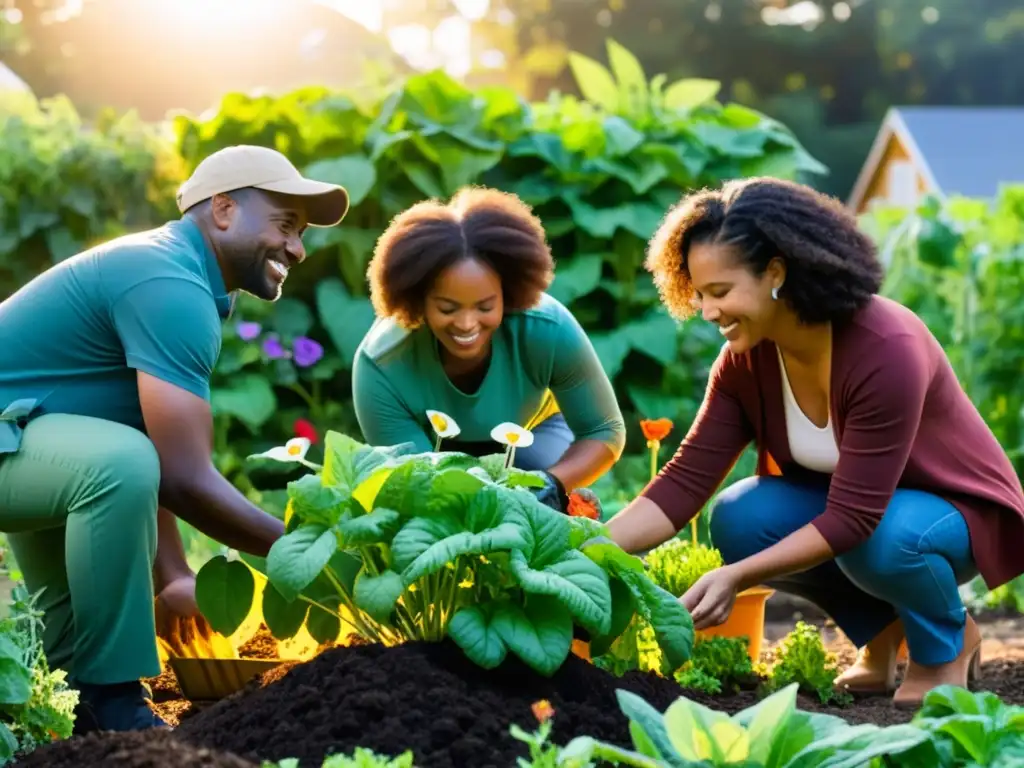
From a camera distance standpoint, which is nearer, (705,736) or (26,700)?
(705,736)

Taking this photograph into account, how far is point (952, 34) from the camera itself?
2619 cm

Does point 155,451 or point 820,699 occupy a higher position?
point 155,451

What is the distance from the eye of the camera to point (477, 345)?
3.47 m

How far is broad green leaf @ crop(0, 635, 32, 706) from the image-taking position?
231 cm

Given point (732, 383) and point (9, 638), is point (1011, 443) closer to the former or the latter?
point (732, 383)

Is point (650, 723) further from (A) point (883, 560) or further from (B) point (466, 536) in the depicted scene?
(A) point (883, 560)

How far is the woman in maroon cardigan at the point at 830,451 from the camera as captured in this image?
3027 millimetres

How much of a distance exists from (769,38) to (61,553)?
2351cm

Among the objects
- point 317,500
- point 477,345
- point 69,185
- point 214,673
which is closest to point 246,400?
point 69,185

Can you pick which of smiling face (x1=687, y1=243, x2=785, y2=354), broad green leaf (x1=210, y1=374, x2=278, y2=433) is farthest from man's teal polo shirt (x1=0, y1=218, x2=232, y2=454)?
broad green leaf (x1=210, y1=374, x2=278, y2=433)

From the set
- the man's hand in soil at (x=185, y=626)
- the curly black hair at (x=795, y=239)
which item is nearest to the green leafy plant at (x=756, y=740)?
the curly black hair at (x=795, y=239)

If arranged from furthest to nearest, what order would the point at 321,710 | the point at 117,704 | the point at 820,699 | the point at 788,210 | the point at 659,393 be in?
the point at 659,393, the point at 820,699, the point at 788,210, the point at 117,704, the point at 321,710

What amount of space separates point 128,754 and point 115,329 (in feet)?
3.56

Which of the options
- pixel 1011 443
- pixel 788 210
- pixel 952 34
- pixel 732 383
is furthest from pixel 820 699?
pixel 952 34
